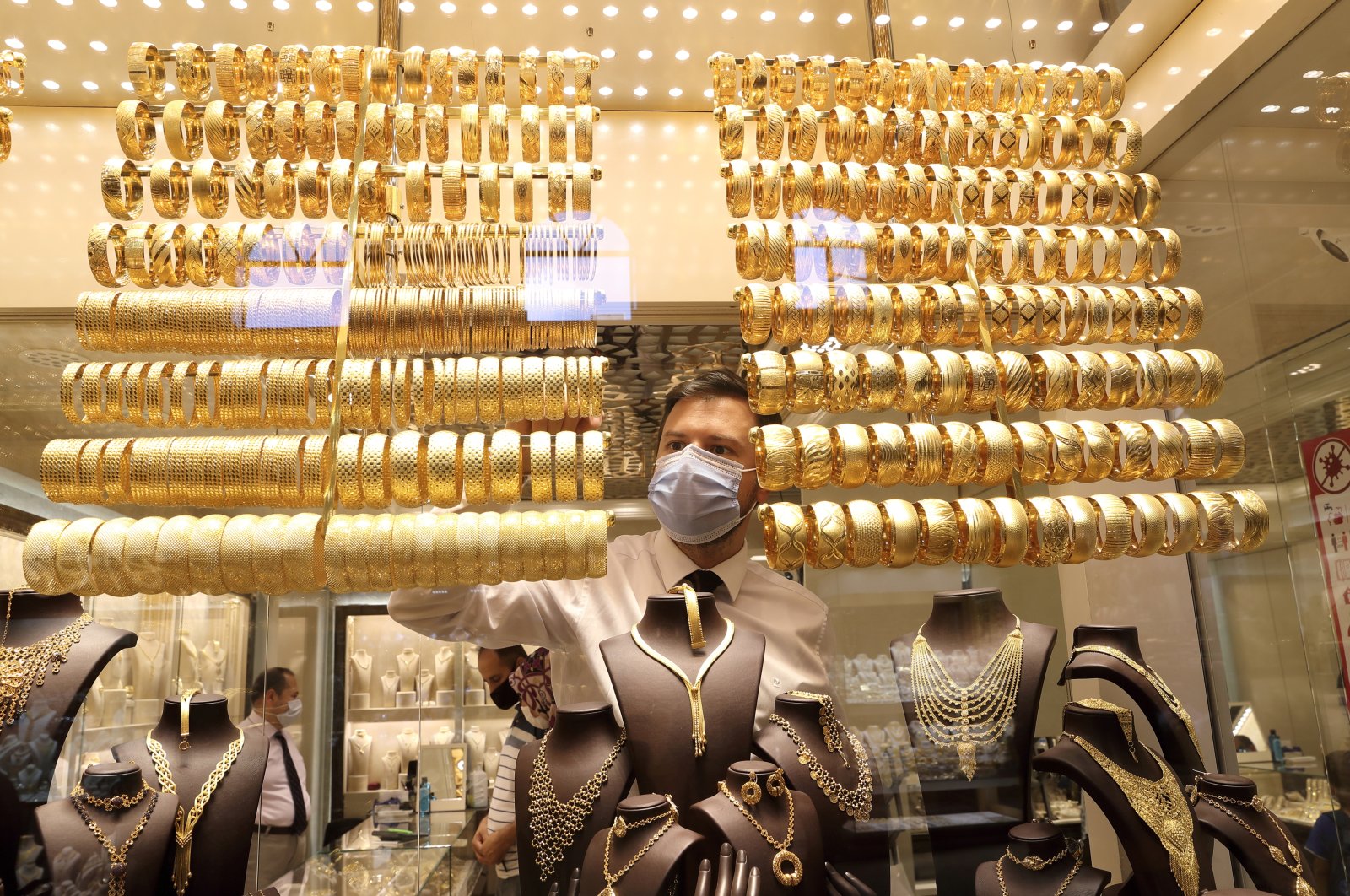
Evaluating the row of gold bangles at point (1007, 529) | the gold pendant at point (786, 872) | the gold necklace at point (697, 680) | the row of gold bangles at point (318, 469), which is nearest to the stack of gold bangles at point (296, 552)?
the row of gold bangles at point (318, 469)

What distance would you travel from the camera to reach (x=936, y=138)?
212 cm

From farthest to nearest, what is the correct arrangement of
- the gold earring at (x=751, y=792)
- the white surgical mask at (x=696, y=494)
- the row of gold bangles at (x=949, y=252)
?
1. the row of gold bangles at (x=949, y=252)
2. the white surgical mask at (x=696, y=494)
3. the gold earring at (x=751, y=792)

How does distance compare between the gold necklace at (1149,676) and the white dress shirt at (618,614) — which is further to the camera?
the white dress shirt at (618,614)

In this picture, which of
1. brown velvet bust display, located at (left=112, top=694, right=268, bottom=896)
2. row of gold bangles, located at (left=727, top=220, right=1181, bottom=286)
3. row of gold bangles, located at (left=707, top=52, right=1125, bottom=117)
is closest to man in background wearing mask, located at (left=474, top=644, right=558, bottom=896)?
brown velvet bust display, located at (left=112, top=694, right=268, bottom=896)

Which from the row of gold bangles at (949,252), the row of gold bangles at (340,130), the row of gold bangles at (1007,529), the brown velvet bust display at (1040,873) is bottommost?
the brown velvet bust display at (1040,873)

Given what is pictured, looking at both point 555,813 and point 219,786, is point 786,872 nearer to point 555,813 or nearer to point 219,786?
point 555,813

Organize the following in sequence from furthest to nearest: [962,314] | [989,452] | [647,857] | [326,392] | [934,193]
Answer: [934,193], [962,314], [989,452], [326,392], [647,857]

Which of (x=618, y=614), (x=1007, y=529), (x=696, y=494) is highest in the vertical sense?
(x=696, y=494)

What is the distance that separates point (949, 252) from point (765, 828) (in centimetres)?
120

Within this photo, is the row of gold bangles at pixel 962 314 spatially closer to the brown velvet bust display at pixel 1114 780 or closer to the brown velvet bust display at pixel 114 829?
the brown velvet bust display at pixel 1114 780

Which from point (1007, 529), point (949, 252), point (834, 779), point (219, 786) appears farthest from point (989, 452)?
point (219, 786)

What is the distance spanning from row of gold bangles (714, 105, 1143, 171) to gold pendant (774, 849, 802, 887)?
1.32 meters

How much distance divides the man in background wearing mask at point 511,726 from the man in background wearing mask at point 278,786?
0.35 meters

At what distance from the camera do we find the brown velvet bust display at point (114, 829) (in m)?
1.47
